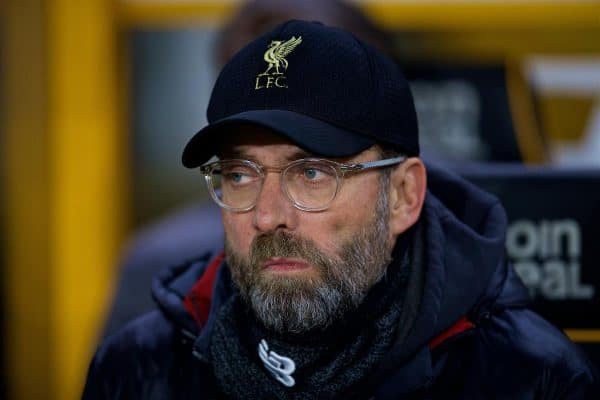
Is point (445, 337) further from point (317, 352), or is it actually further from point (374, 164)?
point (374, 164)

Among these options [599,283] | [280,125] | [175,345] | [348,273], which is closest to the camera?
[280,125]

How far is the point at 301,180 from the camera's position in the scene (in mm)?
1805

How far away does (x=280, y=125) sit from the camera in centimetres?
172

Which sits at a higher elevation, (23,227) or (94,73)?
(94,73)

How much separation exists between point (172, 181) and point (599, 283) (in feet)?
8.57

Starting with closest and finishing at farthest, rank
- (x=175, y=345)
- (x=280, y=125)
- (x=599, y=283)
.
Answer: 1. (x=280, y=125)
2. (x=175, y=345)
3. (x=599, y=283)

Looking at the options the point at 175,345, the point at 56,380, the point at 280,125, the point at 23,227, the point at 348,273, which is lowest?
the point at 56,380

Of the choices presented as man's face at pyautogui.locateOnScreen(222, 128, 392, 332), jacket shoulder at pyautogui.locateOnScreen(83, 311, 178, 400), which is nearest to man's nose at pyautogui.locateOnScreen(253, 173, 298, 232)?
man's face at pyautogui.locateOnScreen(222, 128, 392, 332)

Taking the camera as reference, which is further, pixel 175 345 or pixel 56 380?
pixel 56 380

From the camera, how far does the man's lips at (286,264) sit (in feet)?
5.89

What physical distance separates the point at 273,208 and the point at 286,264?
4.7 inches

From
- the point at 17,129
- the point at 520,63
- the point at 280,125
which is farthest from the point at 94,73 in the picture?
the point at 280,125

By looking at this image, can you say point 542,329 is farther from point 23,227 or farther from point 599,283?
point 23,227

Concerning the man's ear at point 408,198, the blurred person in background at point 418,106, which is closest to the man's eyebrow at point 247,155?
the man's ear at point 408,198
